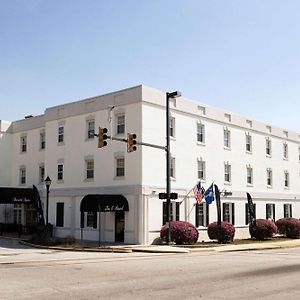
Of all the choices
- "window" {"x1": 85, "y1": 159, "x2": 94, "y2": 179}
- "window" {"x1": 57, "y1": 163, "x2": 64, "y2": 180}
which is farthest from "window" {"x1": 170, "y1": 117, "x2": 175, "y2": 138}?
"window" {"x1": 57, "y1": 163, "x2": 64, "y2": 180}

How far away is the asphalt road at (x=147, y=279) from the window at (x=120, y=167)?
465 inches

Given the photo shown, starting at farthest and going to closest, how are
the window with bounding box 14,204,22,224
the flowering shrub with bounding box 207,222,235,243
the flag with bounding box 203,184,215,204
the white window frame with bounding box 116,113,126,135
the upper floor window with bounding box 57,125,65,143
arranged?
the window with bounding box 14,204,22,224 → the upper floor window with bounding box 57,125,65,143 → the flag with bounding box 203,184,215,204 → the white window frame with bounding box 116,113,126,135 → the flowering shrub with bounding box 207,222,235,243

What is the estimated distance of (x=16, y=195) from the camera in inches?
1503

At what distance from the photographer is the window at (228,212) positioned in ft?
128

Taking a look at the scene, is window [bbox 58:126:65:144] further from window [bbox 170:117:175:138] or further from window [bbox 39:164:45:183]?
window [bbox 170:117:175:138]

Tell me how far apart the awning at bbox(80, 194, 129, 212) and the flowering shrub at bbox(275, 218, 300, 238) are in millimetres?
15398

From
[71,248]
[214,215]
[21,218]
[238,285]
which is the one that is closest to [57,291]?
[238,285]

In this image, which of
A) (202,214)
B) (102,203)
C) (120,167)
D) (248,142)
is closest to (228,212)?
(202,214)

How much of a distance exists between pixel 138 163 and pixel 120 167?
1.91 meters

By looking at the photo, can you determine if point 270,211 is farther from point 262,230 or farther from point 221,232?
point 221,232

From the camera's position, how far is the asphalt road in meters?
12.0

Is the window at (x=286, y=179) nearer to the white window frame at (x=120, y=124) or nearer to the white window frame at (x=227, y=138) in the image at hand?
the white window frame at (x=227, y=138)

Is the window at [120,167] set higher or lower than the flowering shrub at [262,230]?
higher

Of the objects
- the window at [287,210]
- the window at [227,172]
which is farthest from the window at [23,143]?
the window at [287,210]
